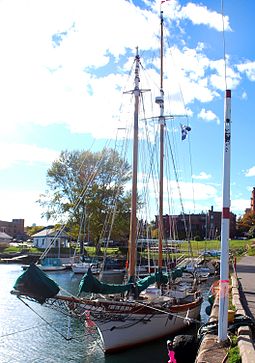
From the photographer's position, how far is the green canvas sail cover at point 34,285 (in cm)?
1425

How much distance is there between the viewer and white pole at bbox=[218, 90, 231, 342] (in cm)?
1040

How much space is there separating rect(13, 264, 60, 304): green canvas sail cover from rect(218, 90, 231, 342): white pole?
19.7 feet

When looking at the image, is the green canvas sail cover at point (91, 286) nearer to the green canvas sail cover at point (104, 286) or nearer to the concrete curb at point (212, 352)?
the green canvas sail cover at point (104, 286)

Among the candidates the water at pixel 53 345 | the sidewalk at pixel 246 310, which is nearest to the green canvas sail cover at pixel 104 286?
the water at pixel 53 345

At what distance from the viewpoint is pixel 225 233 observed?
1055 cm

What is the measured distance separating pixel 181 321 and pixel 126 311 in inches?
154

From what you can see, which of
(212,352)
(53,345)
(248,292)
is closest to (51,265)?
(248,292)

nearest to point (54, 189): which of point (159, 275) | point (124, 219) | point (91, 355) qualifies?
point (124, 219)

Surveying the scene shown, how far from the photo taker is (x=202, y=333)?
12703 millimetres

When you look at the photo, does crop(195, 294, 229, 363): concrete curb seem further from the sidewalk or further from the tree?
the tree

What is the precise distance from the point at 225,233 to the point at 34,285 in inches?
268

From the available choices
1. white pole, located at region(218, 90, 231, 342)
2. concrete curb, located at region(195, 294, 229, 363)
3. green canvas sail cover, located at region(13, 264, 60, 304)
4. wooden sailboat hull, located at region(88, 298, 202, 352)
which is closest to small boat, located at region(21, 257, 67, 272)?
wooden sailboat hull, located at region(88, 298, 202, 352)

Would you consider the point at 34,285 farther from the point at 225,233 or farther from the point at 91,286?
the point at 225,233

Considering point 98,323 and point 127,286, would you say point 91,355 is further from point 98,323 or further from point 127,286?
point 127,286
